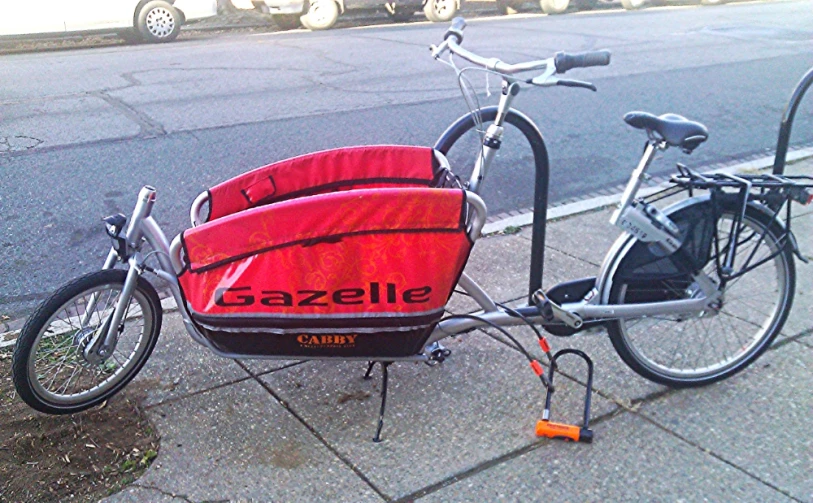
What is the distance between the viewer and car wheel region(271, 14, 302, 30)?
52.8 feet

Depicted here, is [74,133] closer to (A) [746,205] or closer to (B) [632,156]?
(B) [632,156]

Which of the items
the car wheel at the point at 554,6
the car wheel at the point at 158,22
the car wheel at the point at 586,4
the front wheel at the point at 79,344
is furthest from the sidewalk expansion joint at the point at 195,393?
the car wheel at the point at 586,4

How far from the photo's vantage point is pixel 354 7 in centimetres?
1653

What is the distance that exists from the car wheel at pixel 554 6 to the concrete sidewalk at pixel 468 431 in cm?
1650

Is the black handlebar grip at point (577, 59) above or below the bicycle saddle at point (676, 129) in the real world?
above

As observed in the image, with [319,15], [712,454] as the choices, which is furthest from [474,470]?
[319,15]

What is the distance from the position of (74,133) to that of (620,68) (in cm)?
710

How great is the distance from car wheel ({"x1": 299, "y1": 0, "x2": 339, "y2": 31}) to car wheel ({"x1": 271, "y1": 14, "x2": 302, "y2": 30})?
33cm

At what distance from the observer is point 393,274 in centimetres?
292

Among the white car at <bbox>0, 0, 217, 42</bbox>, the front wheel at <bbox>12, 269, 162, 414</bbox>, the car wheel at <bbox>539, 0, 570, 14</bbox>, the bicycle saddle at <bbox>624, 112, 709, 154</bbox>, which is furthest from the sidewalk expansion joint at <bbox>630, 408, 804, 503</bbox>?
the car wheel at <bbox>539, 0, 570, 14</bbox>

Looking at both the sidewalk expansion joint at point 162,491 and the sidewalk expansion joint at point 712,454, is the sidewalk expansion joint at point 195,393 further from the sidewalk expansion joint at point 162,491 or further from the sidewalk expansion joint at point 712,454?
the sidewalk expansion joint at point 712,454

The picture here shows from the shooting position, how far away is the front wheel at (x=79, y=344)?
3.03 meters

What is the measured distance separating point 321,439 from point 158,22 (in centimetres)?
1179

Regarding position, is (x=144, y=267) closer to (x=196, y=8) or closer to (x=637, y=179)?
(x=637, y=179)
